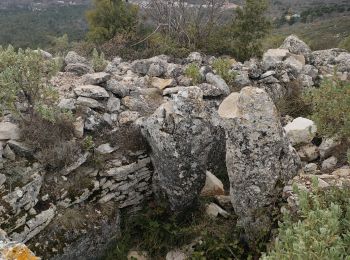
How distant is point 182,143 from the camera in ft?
28.4

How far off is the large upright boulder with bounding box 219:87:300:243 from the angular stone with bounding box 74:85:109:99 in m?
3.40

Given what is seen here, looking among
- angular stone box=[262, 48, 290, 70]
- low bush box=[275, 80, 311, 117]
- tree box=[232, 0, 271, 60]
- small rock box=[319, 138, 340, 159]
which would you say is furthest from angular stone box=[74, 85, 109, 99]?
tree box=[232, 0, 271, 60]

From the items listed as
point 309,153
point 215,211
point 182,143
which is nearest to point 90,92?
point 182,143

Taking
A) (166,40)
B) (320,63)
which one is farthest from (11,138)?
(320,63)

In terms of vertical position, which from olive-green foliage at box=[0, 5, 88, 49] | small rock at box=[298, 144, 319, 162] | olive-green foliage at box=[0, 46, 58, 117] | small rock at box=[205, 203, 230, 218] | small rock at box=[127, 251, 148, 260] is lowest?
olive-green foliage at box=[0, 5, 88, 49]

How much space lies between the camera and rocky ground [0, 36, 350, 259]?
7.66 meters

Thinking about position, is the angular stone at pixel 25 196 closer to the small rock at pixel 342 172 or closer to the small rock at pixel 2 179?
the small rock at pixel 2 179

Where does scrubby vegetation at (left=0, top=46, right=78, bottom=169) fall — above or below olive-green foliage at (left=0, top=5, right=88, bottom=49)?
above

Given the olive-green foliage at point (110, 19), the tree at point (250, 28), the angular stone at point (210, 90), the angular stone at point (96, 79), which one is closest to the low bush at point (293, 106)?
the angular stone at point (210, 90)

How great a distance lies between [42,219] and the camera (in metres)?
8.08

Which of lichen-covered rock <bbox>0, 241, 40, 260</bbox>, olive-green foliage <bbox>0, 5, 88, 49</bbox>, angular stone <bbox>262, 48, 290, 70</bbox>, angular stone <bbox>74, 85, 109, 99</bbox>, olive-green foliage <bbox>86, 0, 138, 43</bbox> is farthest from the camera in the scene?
olive-green foliage <bbox>0, 5, 88, 49</bbox>

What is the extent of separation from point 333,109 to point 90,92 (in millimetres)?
5308

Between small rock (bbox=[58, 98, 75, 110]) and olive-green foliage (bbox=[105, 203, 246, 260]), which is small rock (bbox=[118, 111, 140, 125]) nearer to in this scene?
small rock (bbox=[58, 98, 75, 110])

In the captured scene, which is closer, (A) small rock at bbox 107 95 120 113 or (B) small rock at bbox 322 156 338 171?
(B) small rock at bbox 322 156 338 171
